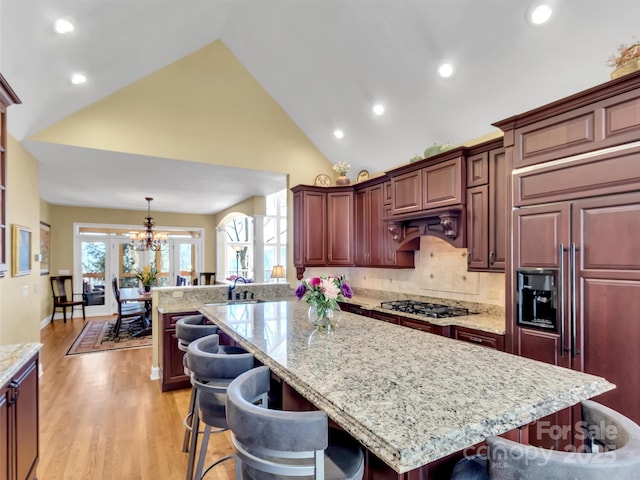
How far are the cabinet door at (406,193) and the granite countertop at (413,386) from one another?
1963 mm

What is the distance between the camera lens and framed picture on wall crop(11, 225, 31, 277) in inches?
148

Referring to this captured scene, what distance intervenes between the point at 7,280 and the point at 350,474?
4.16 metres

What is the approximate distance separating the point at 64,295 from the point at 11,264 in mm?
4653

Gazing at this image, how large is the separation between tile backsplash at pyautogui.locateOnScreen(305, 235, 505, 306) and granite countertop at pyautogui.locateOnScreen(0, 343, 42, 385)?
11.5 feet

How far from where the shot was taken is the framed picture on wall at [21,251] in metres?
3.77

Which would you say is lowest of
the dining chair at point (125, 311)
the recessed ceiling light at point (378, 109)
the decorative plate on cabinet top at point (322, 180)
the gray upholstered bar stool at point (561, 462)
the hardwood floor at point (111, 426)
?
the hardwood floor at point (111, 426)

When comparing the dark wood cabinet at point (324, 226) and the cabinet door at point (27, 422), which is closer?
the cabinet door at point (27, 422)

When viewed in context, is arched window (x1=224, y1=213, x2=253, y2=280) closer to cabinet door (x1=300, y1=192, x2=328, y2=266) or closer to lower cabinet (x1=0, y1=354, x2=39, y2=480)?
cabinet door (x1=300, y1=192, x2=328, y2=266)

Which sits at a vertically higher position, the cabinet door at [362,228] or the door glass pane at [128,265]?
the cabinet door at [362,228]

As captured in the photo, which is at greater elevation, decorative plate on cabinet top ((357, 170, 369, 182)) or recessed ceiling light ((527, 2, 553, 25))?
recessed ceiling light ((527, 2, 553, 25))

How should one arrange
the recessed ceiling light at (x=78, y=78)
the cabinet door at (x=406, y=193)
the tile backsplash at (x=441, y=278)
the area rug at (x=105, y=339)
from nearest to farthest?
1. the recessed ceiling light at (x=78, y=78)
2. the tile backsplash at (x=441, y=278)
3. the cabinet door at (x=406, y=193)
4. the area rug at (x=105, y=339)

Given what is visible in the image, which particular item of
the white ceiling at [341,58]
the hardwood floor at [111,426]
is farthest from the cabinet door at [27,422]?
the white ceiling at [341,58]

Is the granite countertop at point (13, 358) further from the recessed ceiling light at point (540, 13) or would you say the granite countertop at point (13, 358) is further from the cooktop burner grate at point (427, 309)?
the recessed ceiling light at point (540, 13)

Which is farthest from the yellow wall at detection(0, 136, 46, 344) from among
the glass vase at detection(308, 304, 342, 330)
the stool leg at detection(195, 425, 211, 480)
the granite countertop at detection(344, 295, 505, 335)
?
the granite countertop at detection(344, 295, 505, 335)
